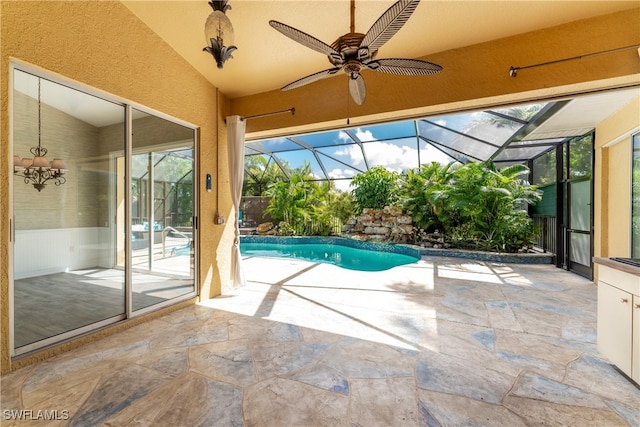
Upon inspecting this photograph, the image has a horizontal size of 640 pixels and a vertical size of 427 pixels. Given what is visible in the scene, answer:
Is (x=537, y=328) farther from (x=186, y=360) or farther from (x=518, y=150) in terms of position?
(x=518, y=150)

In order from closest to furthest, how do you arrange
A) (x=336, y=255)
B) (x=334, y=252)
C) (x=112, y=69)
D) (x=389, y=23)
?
1. (x=389, y=23)
2. (x=112, y=69)
3. (x=336, y=255)
4. (x=334, y=252)

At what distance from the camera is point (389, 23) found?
1711 millimetres

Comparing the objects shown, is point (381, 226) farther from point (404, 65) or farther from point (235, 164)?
point (404, 65)

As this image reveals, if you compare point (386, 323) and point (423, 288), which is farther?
point (423, 288)

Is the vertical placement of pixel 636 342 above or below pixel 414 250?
above

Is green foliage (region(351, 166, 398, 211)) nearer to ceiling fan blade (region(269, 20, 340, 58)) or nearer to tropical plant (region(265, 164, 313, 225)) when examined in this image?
tropical plant (region(265, 164, 313, 225))

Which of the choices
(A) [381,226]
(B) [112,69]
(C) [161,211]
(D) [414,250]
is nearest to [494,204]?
(D) [414,250]

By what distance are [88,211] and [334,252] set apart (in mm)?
7715

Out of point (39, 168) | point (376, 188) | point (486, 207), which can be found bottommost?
point (486, 207)

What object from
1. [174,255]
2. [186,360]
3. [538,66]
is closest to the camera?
[186,360]

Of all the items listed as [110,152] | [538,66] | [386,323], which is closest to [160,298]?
[110,152]

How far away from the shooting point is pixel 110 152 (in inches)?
122

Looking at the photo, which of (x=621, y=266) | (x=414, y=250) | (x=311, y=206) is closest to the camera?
(x=621, y=266)

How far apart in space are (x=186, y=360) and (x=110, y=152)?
244 cm
